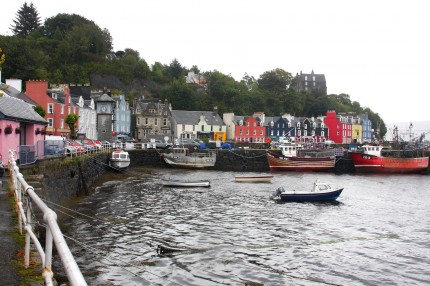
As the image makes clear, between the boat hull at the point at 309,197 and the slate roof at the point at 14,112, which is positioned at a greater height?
the slate roof at the point at 14,112

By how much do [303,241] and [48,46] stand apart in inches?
4503

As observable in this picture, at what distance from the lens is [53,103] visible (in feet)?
214

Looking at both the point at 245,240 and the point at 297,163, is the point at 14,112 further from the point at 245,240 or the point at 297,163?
the point at 297,163

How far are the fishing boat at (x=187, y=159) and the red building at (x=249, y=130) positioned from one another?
39.7 m

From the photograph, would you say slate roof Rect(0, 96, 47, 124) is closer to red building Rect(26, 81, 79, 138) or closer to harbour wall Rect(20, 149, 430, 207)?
harbour wall Rect(20, 149, 430, 207)

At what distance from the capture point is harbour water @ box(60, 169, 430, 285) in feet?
47.4

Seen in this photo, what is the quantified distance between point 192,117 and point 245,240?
81837 mm

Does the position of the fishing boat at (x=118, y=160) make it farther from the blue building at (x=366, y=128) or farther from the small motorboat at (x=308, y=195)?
the blue building at (x=366, y=128)

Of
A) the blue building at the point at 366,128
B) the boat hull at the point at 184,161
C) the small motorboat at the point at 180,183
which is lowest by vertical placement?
the small motorboat at the point at 180,183

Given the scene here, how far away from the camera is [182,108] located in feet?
368

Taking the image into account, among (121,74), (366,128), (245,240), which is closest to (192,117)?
(121,74)

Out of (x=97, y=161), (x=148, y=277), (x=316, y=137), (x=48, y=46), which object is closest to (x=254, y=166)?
(x=97, y=161)

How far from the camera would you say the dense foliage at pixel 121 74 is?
9600cm

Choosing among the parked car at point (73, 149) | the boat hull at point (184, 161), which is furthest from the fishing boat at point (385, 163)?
the parked car at point (73, 149)
